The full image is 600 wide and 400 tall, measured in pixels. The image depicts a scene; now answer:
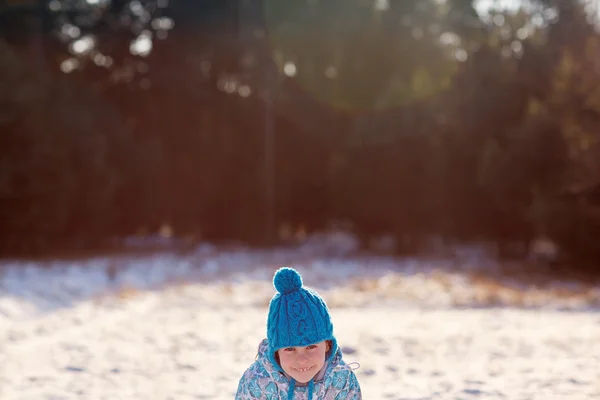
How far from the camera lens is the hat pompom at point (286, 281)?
9.93ft

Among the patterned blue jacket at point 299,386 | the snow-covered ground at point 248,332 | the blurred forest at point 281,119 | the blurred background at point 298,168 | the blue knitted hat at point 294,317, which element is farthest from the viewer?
the blurred forest at point 281,119

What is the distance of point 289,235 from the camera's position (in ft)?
78.2

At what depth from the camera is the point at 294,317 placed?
117 inches

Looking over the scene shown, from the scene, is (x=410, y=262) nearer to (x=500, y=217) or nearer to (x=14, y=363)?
(x=500, y=217)

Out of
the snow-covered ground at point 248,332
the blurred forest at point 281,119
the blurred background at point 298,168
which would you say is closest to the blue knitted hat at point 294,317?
the snow-covered ground at point 248,332

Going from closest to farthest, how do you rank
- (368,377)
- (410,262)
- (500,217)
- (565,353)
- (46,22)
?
(368,377), (565,353), (410,262), (500,217), (46,22)

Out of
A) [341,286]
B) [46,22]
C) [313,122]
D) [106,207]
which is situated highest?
[46,22]

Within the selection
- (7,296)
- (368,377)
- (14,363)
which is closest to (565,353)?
(368,377)

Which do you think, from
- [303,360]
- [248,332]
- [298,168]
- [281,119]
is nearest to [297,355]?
[303,360]

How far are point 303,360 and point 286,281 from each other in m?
0.33

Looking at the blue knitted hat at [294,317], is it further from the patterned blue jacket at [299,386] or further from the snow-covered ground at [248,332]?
the snow-covered ground at [248,332]

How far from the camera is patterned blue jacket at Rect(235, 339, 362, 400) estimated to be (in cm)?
308

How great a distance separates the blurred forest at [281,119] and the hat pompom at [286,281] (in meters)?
13.2

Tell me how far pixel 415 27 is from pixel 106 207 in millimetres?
10839
